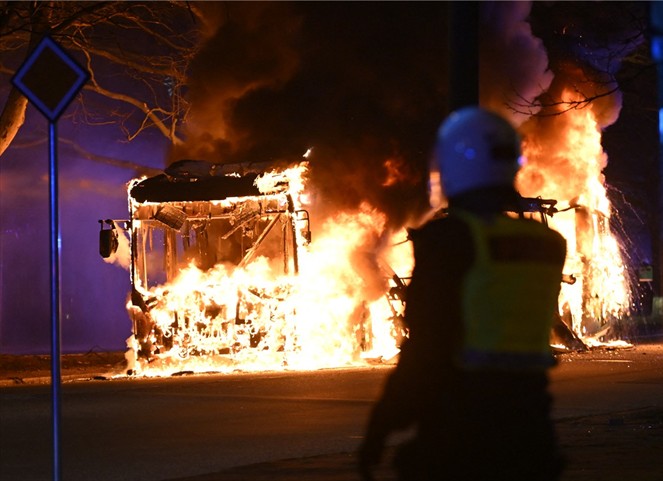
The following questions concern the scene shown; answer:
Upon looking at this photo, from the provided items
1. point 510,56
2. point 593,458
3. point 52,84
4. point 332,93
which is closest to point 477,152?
point 52,84

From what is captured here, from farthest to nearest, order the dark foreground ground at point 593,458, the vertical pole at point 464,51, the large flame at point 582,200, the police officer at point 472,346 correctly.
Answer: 1. the large flame at point 582,200
2. the vertical pole at point 464,51
3. the dark foreground ground at point 593,458
4. the police officer at point 472,346

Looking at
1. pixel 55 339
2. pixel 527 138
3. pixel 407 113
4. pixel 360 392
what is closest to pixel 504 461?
pixel 55 339

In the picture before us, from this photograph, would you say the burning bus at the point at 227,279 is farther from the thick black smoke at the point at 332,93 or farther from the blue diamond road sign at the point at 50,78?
the blue diamond road sign at the point at 50,78

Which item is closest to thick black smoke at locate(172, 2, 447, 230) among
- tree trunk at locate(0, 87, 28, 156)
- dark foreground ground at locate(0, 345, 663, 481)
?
tree trunk at locate(0, 87, 28, 156)

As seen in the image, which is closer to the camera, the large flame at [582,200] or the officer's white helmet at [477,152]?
the officer's white helmet at [477,152]

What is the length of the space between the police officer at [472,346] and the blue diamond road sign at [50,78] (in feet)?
15.4

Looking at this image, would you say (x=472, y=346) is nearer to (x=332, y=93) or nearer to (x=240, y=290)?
(x=240, y=290)

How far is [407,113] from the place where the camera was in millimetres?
23953

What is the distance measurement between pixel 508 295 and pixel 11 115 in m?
20.7

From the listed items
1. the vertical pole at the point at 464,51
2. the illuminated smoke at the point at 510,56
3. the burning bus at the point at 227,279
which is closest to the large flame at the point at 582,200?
the illuminated smoke at the point at 510,56

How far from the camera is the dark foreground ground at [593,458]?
933 cm

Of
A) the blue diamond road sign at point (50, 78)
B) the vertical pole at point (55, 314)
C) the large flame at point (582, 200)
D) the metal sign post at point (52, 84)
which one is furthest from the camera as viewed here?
the large flame at point (582, 200)

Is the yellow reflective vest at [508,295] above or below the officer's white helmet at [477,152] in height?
below

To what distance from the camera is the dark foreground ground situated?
9.33 m
